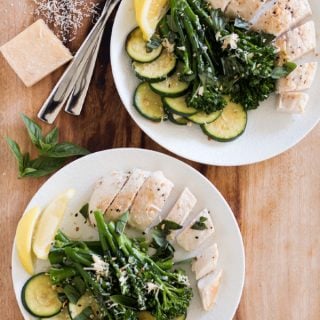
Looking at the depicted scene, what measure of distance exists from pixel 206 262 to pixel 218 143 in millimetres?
608

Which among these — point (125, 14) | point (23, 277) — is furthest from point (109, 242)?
point (125, 14)

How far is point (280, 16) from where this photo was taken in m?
3.11

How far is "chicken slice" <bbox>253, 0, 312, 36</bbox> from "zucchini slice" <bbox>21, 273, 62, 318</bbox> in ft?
5.46

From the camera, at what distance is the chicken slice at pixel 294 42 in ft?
10.3

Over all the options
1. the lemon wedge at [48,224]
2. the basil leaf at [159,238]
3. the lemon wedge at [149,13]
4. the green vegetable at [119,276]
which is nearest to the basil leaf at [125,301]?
the green vegetable at [119,276]

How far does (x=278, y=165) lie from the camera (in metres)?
3.42

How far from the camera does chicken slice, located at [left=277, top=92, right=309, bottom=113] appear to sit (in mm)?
3189

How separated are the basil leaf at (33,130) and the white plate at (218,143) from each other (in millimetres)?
486

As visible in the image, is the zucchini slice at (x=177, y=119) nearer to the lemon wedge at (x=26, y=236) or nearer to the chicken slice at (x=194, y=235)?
the chicken slice at (x=194, y=235)

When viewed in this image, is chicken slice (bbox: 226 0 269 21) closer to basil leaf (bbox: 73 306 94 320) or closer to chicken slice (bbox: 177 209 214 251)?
chicken slice (bbox: 177 209 214 251)

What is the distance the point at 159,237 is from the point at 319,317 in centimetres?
103

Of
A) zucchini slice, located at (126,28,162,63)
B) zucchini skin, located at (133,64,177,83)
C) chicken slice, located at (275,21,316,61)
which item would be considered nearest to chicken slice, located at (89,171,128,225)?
zucchini skin, located at (133,64,177,83)

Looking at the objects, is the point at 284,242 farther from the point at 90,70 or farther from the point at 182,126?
the point at 90,70

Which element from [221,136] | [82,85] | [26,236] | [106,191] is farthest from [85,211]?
[221,136]
